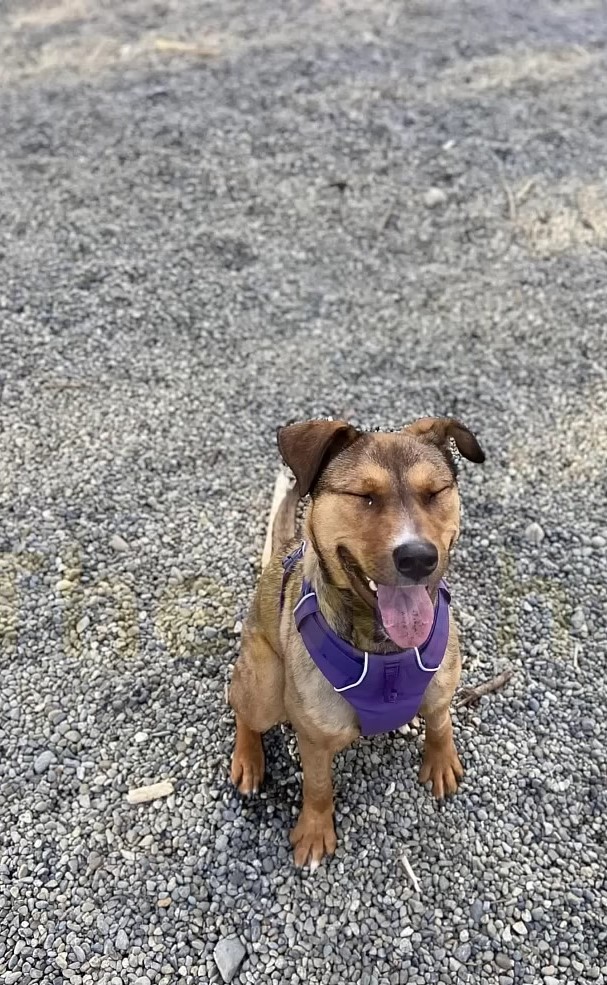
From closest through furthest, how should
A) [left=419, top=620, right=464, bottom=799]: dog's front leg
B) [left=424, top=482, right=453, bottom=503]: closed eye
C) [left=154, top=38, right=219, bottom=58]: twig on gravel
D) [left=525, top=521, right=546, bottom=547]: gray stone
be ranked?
[left=424, top=482, right=453, bottom=503]: closed eye < [left=419, top=620, right=464, bottom=799]: dog's front leg < [left=525, top=521, right=546, bottom=547]: gray stone < [left=154, top=38, right=219, bottom=58]: twig on gravel

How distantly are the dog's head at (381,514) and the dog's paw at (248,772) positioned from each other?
60.4 inches

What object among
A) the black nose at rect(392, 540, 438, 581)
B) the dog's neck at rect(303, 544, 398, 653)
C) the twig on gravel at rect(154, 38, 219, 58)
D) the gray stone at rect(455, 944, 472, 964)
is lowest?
the gray stone at rect(455, 944, 472, 964)

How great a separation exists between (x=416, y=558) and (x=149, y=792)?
8.19 ft

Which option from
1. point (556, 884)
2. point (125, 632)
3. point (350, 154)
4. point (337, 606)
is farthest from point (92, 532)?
point (350, 154)

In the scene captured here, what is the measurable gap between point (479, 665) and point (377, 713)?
62.7 inches

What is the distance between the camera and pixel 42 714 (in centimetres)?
529

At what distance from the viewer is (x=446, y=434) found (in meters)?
4.14

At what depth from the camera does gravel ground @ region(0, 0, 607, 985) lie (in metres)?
4.46

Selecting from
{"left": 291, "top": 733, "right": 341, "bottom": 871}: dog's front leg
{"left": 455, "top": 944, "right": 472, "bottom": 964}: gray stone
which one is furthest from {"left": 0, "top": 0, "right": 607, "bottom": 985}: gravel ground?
{"left": 291, "top": 733, "right": 341, "bottom": 871}: dog's front leg

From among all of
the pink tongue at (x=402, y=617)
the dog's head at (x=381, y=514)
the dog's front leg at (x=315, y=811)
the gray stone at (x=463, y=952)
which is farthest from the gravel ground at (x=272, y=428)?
the dog's head at (x=381, y=514)

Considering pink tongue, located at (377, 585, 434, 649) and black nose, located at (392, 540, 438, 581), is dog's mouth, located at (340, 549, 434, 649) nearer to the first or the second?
pink tongue, located at (377, 585, 434, 649)

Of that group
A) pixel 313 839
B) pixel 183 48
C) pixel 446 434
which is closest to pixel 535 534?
pixel 446 434

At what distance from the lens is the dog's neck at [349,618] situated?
3895mm

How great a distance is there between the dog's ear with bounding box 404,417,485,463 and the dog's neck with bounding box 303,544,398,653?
791mm
